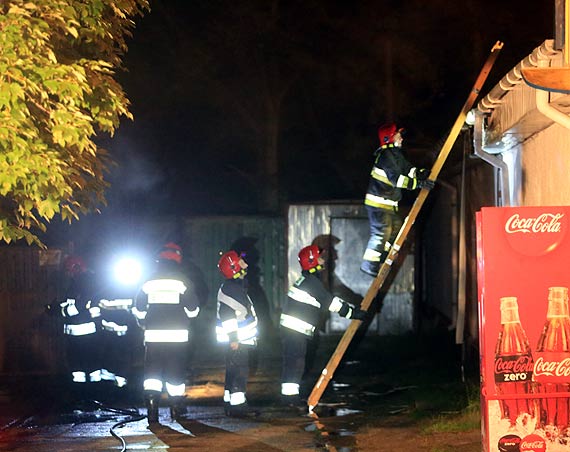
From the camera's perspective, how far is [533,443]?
6070 mm

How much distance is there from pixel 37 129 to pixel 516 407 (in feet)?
12.8

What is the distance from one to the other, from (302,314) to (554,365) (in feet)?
14.8

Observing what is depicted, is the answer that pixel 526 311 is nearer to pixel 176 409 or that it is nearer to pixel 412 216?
pixel 412 216

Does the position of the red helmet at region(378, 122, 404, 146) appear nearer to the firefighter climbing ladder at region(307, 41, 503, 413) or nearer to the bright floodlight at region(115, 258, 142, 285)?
the firefighter climbing ladder at region(307, 41, 503, 413)

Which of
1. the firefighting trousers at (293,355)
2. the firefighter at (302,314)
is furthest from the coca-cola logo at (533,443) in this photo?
the firefighting trousers at (293,355)

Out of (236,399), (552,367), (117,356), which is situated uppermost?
(552,367)

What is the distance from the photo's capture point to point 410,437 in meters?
8.73

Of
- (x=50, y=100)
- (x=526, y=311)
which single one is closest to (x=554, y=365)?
(x=526, y=311)

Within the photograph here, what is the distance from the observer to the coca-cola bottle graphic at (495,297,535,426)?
6.00m

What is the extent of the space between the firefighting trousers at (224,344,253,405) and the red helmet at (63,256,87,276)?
3237 millimetres

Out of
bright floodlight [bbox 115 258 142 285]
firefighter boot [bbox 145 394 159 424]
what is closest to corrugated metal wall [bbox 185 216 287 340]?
bright floodlight [bbox 115 258 142 285]

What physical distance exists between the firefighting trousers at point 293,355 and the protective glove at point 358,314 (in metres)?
0.80

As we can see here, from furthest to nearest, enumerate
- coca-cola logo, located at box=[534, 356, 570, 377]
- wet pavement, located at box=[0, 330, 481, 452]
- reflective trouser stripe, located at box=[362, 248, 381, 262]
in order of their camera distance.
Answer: reflective trouser stripe, located at box=[362, 248, 381, 262] < wet pavement, located at box=[0, 330, 481, 452] < coca-cola logo, located at box=[534, 356, 570, 377]

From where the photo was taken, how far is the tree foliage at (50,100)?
5.90 meters
